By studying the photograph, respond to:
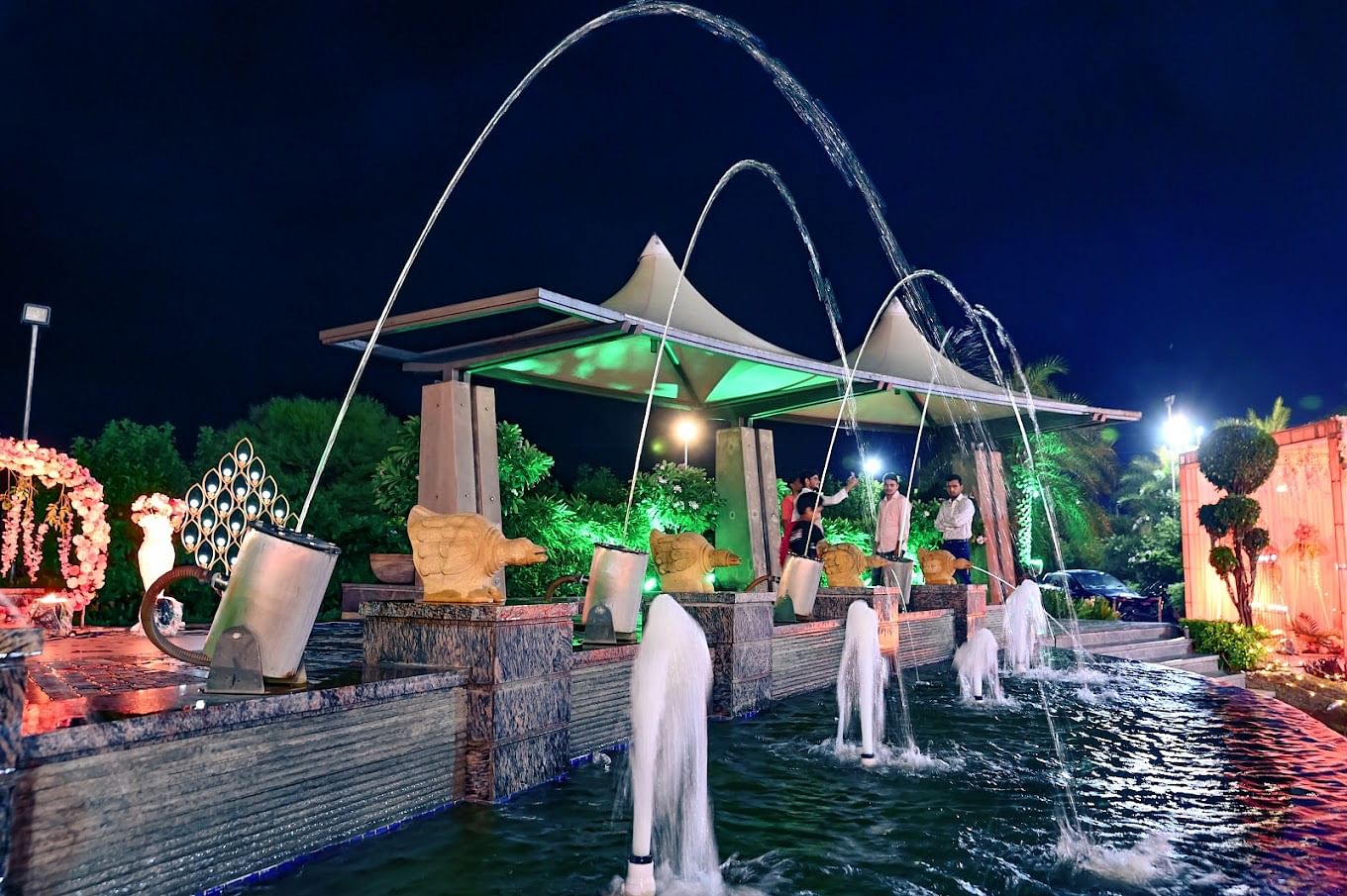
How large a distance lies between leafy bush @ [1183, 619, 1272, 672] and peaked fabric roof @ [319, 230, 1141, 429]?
5.33 m

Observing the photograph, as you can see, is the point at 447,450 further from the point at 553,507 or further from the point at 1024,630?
the point at 1024,630

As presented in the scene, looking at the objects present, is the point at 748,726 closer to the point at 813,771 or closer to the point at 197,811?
the point at 813,771

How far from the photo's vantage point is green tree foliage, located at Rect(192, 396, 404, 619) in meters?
20.9

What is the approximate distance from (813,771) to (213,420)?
108 ft

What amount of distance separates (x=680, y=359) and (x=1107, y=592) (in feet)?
53.1

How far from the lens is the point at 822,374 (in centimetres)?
1529

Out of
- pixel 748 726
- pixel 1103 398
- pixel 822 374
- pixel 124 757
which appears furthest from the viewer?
pixel 1103 398

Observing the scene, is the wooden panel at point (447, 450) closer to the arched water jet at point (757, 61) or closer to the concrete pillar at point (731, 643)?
the arched water jet at point (757, 61)

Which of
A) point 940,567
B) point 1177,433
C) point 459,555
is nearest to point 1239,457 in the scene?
point 940,567

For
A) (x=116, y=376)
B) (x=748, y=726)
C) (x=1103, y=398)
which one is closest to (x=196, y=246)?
(x=116, y=376)

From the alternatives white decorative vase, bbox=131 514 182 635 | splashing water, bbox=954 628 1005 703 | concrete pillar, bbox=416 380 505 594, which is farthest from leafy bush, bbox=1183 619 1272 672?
white decorative vase, bbox=131 514 182 635

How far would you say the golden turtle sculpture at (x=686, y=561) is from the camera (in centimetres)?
804

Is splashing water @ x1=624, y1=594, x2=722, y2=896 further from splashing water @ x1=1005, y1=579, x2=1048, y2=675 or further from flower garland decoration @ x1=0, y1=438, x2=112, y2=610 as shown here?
splashing water @ x1=1005, y1=579, x2=1048, y2=675

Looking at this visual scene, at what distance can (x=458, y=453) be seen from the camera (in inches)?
491
